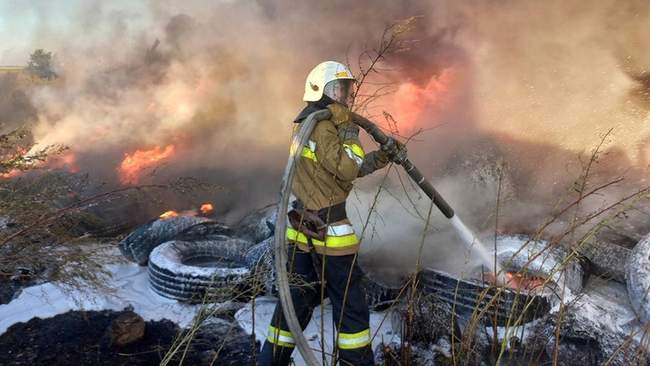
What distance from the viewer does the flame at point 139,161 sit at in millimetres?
7086

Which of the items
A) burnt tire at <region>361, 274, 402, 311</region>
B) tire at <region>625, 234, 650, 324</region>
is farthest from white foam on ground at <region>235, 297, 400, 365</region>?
tire at <region>625, 234, 650, 324</region>

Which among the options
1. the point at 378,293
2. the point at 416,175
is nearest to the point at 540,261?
the point at 378,293

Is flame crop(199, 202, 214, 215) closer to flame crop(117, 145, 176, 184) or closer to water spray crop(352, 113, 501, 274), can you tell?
flame crop(117, 145, 176, 184)

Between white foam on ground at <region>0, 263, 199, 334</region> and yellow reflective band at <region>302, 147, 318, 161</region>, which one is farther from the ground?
yellow reflective band at <region>302, 147, 318, 161</region>

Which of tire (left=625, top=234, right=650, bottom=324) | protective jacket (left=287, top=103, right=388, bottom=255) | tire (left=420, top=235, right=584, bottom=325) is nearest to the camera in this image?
protective jacket (left=287, top=103, right=388, bottom=255)

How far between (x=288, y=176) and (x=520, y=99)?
5572 millimetres

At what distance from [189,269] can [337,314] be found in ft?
5.53

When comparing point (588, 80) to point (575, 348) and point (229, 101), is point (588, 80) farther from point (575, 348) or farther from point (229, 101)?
point (229, 101)

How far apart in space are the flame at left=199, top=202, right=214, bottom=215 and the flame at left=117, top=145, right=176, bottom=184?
1358mm

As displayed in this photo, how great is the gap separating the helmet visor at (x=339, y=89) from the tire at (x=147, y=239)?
2.81m

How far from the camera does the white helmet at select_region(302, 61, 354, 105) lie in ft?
8.68

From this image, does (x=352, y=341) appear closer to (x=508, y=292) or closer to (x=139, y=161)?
(x=508, y=292)

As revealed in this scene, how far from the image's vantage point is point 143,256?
450 cm

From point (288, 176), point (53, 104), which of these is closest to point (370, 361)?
point (288, 176)
